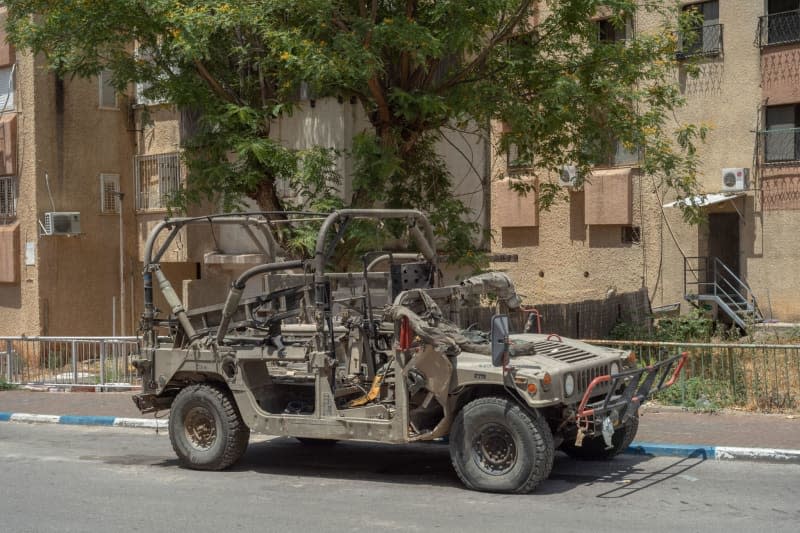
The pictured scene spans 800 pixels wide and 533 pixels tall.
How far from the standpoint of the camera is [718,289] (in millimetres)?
25688

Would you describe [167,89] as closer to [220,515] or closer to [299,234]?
[299,234]

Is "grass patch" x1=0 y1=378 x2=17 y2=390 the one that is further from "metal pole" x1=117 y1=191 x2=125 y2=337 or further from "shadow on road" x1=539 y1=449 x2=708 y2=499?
"shadow on road" x1=539 y1=449 x2=708 y2=499

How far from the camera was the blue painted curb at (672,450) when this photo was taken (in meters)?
11.0

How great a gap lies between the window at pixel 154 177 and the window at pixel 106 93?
4.96 feet

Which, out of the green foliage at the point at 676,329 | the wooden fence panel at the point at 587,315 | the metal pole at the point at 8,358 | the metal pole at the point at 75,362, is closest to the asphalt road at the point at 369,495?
the wooden fence panel at the point at 587,315

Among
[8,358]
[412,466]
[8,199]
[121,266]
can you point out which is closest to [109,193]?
[121,266]

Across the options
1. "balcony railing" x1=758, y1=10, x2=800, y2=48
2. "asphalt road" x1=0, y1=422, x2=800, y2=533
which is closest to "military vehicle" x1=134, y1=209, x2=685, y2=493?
"asphalt road" x1=0, y1=422, x2=800, y2=533

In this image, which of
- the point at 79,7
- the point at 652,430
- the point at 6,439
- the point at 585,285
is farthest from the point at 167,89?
the point at 585,285

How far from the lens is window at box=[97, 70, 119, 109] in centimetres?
2603

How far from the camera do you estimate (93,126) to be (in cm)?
2600

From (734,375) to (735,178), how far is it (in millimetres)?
11829

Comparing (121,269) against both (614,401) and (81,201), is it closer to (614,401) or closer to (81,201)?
(81,201)

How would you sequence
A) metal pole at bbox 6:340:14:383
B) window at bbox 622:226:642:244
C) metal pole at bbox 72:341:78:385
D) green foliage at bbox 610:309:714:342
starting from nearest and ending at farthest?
metal pole at bbox 72:341:78:385 → metal pole at bbox 6:340:14:383 → green foliage at bbox 610:309:714:342 → window at bbox 622:226:642:244

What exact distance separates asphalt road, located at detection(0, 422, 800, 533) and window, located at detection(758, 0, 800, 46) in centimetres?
1622
